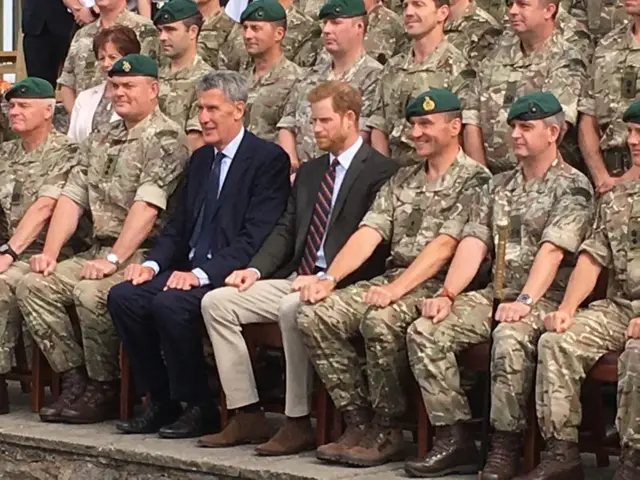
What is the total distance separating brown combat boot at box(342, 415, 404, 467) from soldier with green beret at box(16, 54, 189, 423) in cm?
145

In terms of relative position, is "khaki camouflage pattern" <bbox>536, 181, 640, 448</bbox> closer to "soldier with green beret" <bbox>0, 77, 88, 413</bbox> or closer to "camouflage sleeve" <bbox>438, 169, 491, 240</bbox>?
"camouflage sleeve" <bbox>438, 169, 491, 240</bbox>

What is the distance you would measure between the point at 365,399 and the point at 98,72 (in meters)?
3.22

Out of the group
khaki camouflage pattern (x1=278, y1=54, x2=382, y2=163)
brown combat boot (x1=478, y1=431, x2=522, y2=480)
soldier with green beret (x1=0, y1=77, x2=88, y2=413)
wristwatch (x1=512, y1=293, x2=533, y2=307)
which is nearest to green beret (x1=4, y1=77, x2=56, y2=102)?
soldier with green beret (x1=0, y1=77, x2=88, y2=413)

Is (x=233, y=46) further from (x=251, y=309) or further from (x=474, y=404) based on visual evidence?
(x=474, y=404)

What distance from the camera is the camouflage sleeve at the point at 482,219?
698cm

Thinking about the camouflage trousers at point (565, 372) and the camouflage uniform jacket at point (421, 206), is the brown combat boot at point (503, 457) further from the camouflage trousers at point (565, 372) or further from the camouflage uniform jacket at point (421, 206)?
the camouflage uniform jacket at point (421, 206)

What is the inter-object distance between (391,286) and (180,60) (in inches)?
103

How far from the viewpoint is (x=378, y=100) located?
8.20 m

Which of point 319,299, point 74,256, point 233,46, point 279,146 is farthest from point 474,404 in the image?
point 233,46

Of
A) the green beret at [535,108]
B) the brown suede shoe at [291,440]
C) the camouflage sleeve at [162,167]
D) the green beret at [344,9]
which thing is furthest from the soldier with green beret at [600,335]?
the camouflage sleeve at [162,167]

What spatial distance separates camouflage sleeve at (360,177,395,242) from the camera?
7.32 meters

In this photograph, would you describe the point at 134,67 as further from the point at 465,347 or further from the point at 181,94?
the point at 465,347

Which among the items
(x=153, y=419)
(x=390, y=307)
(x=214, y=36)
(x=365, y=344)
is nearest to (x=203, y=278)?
(x=153, y=419)

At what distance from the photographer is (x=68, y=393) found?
26.4 feet
